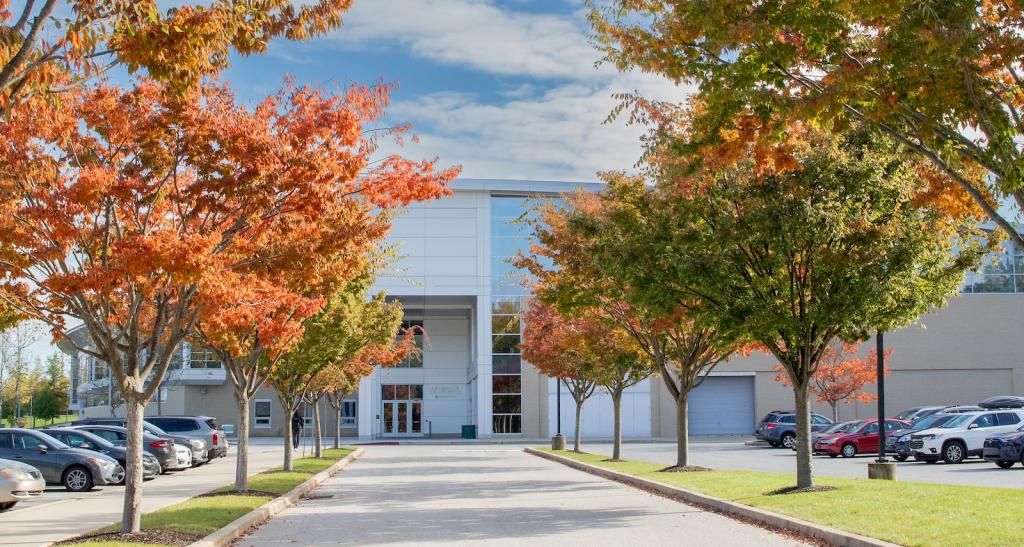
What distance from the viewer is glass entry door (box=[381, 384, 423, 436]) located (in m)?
68.2

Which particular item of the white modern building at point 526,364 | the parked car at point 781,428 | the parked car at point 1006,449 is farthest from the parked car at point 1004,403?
the white modern building at point 526,364

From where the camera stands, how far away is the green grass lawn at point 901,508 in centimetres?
1129

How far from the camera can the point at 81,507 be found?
18.4m

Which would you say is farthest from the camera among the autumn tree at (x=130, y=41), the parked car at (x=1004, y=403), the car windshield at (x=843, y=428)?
the parked car at (x=1004, y=403)

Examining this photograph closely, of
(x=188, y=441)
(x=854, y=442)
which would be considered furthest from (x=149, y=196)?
(x=854, y=442)

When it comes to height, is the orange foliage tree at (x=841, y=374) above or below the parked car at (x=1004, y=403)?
above

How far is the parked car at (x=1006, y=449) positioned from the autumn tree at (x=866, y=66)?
17.6 metres

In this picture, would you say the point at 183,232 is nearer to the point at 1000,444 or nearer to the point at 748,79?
the point at 748,79

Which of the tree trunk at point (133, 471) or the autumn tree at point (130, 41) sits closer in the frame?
the autumn tree at point (130, 41)

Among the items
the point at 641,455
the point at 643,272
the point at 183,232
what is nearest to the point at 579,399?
the point at 641,455

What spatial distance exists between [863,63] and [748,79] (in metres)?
1.29

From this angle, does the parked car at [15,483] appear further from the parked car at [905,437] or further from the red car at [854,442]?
the red car at [854,442]

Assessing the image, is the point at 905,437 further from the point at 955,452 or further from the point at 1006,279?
the point at 1006,279

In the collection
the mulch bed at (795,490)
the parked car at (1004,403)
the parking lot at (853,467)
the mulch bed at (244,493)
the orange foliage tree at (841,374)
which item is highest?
the orange foliage tree at (841,374)
